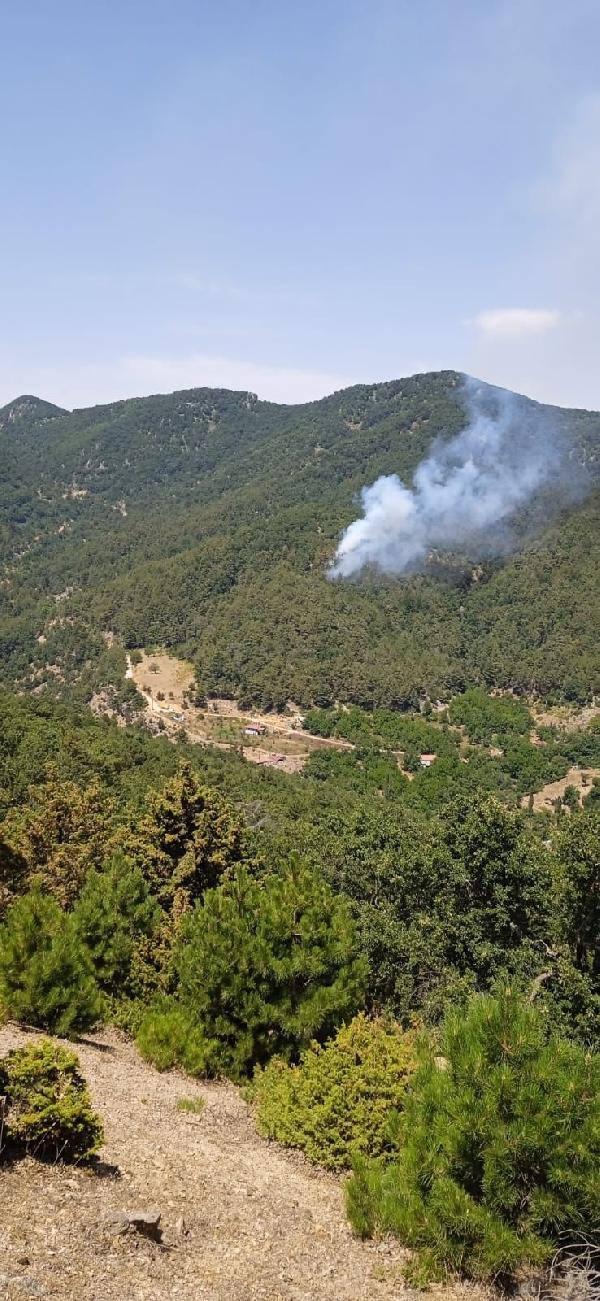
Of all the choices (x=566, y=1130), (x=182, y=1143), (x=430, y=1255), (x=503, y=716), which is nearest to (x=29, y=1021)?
(x=182, y=1143)

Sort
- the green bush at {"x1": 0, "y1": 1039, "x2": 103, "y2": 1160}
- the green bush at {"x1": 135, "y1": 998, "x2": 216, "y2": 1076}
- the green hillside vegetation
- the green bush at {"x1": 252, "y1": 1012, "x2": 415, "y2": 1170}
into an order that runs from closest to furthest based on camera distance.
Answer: the green hillside vegetation
the green bush at {"x1": 0, "y1": 1039, "x2": 103, "y2": 1160}
the green bush at {"x1": 252, "y1": 1012, "x2": 415, "y2": 1170}
the green bush at {"x1": 135, "y1": 998, "x2": 216, "y2": 1076}

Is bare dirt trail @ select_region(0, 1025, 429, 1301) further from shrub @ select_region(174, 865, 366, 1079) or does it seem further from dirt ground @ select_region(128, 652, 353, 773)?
dirt ground @ select_region(128, 652, 353, 773)

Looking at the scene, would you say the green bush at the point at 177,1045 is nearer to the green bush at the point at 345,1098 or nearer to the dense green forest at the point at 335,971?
the dense green forest at the point at 335,971

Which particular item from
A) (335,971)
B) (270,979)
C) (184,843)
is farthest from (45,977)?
(184,843)

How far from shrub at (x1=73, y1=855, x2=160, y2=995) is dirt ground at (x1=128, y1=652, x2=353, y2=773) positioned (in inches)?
2314

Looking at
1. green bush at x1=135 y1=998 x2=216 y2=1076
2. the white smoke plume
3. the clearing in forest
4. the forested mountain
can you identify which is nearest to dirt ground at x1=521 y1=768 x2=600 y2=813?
the forested mountain

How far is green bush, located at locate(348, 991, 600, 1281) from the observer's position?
7.40 m

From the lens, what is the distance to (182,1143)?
10.7 meters

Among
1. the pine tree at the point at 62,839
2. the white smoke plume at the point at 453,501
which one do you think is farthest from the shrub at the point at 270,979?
the white smoke plume at the point at 453,501

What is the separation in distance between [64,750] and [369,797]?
30.8m

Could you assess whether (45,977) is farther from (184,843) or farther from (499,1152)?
(499,1152)

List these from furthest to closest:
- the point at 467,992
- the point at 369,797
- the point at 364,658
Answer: the point at 364,658 < the point at 369,797 < the point at 467,992

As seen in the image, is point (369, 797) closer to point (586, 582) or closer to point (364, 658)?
point (364, 658)

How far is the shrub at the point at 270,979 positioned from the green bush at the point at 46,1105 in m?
6.48
